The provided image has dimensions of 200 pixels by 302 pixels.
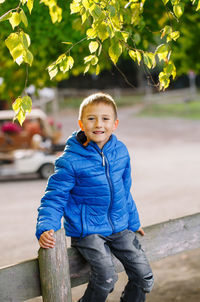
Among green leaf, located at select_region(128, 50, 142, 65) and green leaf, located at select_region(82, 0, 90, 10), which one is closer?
green leaf, located at select_region(82, 0, 90, 10)

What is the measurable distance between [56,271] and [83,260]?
24cm

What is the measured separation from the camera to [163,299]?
3980mm

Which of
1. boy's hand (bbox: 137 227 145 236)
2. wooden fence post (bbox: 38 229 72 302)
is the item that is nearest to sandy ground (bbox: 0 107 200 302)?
boy's hand (bbox: 137 227 145 236)

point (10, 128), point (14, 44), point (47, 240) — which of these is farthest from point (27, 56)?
point (10, 128)

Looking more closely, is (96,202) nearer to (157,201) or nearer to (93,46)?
(93,46)

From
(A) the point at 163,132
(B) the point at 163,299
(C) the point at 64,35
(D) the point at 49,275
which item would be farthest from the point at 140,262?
(A) the point at 163,132

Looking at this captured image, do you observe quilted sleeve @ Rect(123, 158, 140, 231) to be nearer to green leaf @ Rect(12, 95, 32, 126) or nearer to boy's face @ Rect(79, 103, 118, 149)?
boy's face @ Rect(79, 103, 118, 149)

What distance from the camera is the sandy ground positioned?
4.48 m

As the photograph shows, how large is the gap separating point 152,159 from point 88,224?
12515mm

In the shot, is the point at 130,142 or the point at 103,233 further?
the point at 130,142

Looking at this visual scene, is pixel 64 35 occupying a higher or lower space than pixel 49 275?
higher

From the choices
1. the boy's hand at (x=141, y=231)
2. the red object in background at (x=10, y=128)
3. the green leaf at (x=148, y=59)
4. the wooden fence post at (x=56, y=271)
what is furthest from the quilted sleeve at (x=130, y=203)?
the red object in background at (x=10, y=128)

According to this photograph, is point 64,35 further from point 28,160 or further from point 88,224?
point 28,160

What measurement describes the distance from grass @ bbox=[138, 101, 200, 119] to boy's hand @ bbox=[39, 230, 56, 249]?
27.0 m
